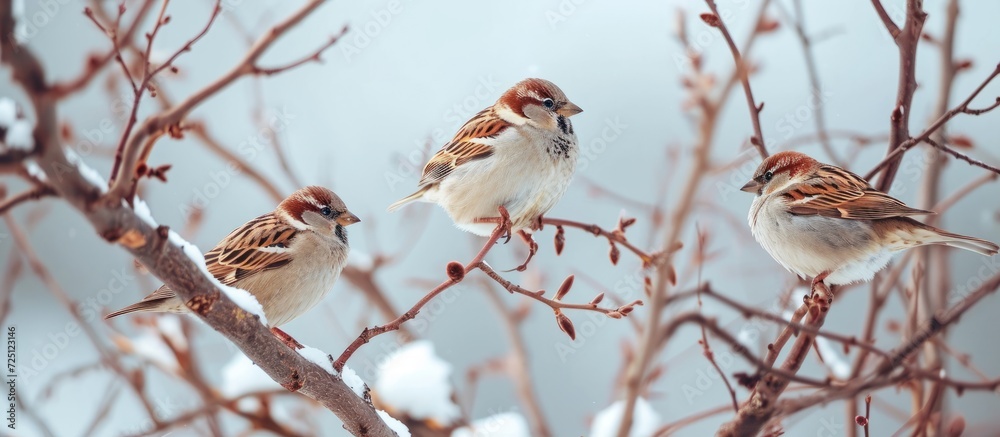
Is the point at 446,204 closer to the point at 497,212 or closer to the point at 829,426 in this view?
the point at 497,212

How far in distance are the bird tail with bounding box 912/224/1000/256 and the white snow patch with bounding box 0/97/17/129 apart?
225 centimetres

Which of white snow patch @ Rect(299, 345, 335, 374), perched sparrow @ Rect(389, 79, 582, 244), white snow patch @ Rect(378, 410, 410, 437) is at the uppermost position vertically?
perched sparrow @ Rect(389, 79, 582, 244)

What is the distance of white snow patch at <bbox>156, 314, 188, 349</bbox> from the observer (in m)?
3.56

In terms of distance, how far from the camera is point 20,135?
1064mm

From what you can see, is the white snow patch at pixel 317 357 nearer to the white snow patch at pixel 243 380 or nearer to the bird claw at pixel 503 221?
the bird claw at pixel 503 221

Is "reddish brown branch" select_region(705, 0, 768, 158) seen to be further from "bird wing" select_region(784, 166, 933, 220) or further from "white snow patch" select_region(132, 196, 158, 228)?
"white snow patch" select_region(132, 196, 158, 228)

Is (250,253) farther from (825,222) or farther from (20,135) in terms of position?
(825,222)

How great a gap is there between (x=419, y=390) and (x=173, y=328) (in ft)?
4.05

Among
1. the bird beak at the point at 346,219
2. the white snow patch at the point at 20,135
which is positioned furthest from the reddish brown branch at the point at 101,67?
the bird beak at the point at 346,219

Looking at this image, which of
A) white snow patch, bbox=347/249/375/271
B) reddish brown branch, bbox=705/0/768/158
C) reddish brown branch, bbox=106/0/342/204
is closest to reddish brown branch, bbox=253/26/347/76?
reddish brown branch, bbox=106/0/342/204

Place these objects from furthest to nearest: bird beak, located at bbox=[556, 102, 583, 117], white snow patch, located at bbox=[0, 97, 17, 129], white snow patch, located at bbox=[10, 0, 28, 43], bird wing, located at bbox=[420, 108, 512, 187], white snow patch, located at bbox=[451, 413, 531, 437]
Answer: white snow patch, located at bbox=[451, 413, 531, 437], bird wing, located at bbox=[420, 108, 512, 187], bird beak, located at bbox=[556, 102, 583, 117], white snow patch, located at bbox=[0, 97, 17, 129], white snow patch, located at bbox=[10, 0, 28, 43]

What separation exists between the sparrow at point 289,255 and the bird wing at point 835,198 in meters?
1.57

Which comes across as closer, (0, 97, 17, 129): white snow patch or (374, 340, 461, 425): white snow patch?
(0, 97, 17, 129): white snow patch

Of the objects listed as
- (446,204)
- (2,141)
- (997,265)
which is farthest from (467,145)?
(997,265)
